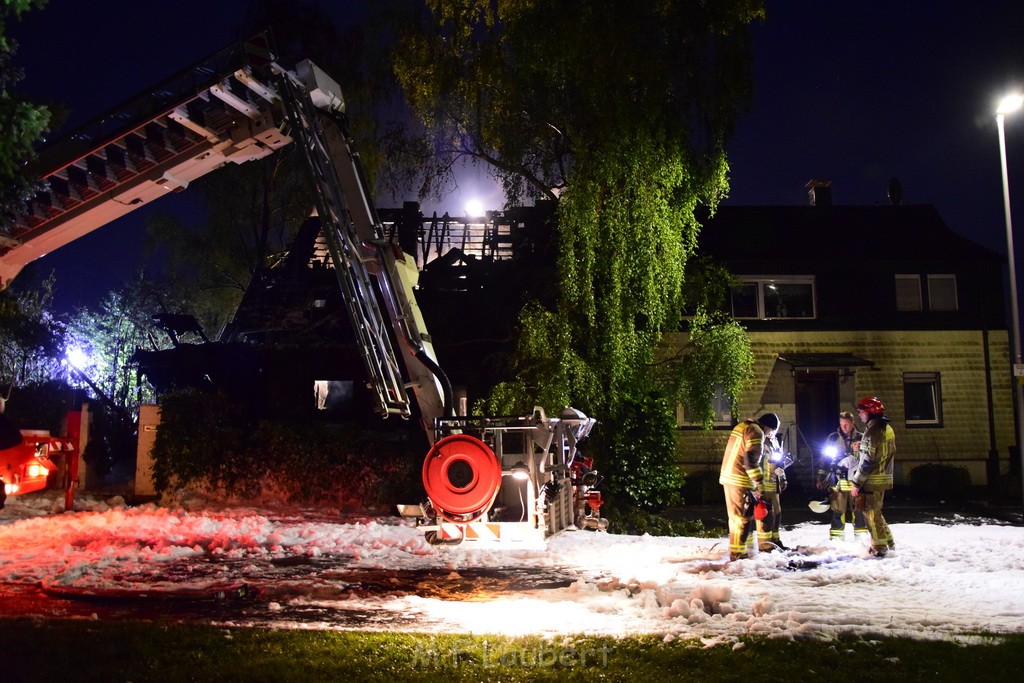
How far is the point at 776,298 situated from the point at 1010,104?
30.9ft

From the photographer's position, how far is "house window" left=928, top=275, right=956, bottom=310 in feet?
77.5

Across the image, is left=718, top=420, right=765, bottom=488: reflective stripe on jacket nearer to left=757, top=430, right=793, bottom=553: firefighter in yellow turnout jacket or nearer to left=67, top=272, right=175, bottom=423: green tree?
left=757, top=430, right=793, bottom=553: firefighter in yellow turnout jacket

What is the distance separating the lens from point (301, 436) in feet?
52.1

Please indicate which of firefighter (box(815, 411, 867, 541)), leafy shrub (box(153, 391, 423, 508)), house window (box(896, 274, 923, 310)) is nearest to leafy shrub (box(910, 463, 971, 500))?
house window (box(896, 274, 923, 310))

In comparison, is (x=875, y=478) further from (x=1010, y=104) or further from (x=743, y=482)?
(x=1010, y=104)

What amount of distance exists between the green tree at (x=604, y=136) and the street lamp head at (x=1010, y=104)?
4232mm

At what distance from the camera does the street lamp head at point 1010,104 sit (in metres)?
14.2

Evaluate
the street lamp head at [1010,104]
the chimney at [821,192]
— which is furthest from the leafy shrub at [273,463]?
the chimney at [821,192]

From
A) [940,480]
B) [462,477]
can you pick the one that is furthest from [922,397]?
[462,477]

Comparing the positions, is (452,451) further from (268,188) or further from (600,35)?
(268,188)

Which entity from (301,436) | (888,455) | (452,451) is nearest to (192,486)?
(301,436)

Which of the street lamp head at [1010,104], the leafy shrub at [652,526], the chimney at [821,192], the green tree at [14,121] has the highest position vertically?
the chimney at [821,192]

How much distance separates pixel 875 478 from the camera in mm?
10211

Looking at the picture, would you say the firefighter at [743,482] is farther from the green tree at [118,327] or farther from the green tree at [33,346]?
the green tree at [118,327]
